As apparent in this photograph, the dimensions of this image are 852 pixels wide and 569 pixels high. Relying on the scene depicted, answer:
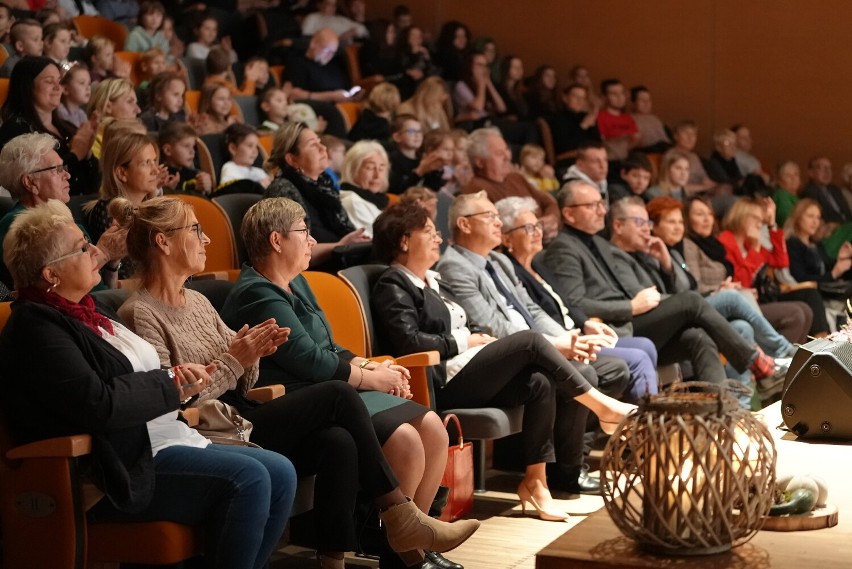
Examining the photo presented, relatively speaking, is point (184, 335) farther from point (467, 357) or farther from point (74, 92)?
point (74, 92)

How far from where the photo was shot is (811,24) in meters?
8.80

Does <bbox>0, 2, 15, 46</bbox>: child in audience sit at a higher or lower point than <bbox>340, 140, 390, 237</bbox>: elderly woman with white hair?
higher

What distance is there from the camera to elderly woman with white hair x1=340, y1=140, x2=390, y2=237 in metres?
5.09

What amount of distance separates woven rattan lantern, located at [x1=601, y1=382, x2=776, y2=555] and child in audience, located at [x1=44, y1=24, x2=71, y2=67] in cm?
434

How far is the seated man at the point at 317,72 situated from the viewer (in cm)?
777

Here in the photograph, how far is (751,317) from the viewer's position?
539 centimetres

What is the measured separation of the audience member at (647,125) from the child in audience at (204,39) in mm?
2858

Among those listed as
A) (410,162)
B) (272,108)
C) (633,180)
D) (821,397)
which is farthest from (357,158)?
(821,397)

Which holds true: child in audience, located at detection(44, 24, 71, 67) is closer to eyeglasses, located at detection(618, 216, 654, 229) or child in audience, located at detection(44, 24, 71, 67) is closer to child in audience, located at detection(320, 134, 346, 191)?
child in audience, located at detection(320, 134, 346, 191)

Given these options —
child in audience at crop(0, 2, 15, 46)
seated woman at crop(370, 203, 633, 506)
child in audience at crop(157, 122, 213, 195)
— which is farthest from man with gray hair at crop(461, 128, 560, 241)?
child in audience at crop(0, 2, 15, 46)

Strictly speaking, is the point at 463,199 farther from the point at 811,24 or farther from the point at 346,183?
the point at 811,24

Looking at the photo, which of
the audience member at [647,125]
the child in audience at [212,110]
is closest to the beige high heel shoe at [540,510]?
the child in audience at [212,110]

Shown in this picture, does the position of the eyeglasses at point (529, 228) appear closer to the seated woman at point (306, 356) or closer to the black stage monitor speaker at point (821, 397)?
the seated woman at point (306, 356)

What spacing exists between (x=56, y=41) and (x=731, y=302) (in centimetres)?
323
